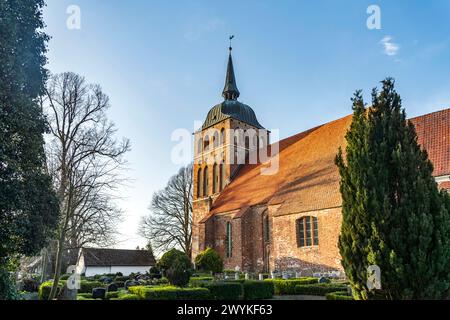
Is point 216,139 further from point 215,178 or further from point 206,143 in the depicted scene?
point 215,178

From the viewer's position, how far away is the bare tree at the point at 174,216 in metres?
33.8

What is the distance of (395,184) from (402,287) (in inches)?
81.6

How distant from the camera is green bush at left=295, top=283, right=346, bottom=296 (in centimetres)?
1309

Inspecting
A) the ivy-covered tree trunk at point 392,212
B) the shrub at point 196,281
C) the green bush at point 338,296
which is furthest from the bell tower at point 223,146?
the ivy-covered tree trunk at point 392,212

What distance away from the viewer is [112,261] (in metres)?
36.8

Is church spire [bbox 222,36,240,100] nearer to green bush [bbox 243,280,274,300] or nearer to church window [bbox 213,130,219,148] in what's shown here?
church window [bbox 213,130,219,148]

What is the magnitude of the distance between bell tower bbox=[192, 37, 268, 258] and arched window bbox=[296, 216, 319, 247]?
33.8 feet

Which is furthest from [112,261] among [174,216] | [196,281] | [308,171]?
[308,171]

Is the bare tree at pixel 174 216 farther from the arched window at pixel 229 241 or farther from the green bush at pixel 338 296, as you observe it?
the green bush at pixel 338 296

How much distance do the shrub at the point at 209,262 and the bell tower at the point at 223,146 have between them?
5.23 meters

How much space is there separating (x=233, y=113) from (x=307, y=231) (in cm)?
1439

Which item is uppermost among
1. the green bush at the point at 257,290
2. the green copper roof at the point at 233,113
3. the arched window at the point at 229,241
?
the green copper roof at the point at 233,113
